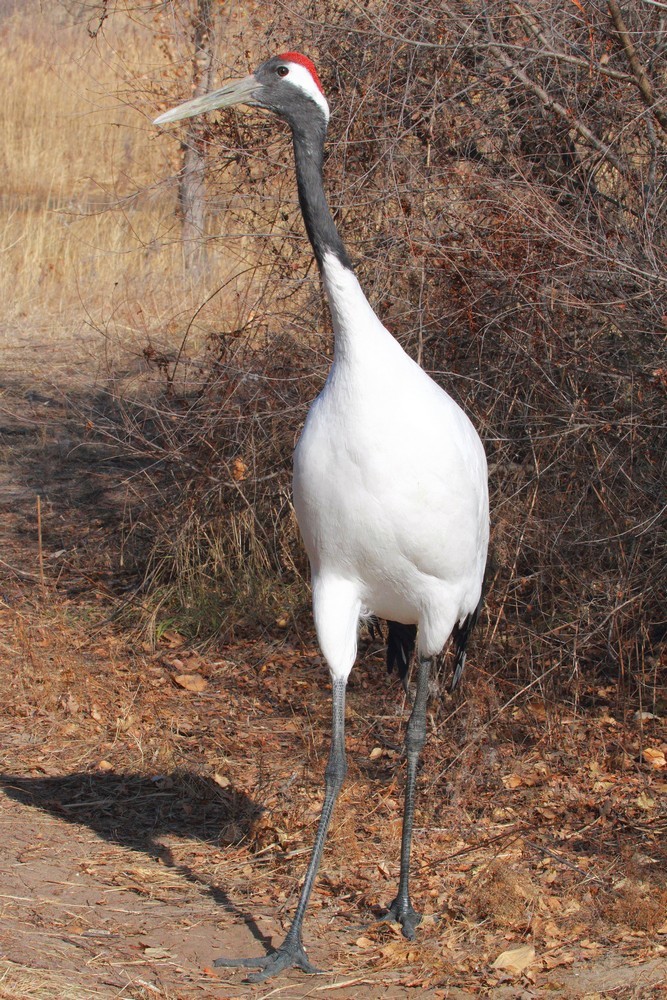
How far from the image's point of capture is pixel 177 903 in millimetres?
3834

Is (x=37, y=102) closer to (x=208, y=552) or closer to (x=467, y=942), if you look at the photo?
(x=208, y=552)

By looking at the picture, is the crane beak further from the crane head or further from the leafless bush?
the leafless bush

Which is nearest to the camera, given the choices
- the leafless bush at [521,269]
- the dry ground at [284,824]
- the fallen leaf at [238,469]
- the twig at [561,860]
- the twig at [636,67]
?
the dry ground at [284,824]

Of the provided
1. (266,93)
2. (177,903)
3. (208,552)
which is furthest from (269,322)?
(177,903)

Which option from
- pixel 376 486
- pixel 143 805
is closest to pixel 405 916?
pixel 143 805

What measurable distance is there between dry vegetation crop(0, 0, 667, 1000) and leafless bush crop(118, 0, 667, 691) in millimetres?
21

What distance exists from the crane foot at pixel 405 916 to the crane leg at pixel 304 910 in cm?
32

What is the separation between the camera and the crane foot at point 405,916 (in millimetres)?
3705

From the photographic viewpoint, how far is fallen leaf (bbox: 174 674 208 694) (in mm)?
5500

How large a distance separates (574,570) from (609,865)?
1.35 metres

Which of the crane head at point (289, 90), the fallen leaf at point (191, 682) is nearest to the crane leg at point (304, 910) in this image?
the crane head at point (289, 90)

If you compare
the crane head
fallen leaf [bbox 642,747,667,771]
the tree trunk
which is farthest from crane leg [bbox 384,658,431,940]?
the tree trunk

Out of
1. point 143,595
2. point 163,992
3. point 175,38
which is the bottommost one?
point 163,992

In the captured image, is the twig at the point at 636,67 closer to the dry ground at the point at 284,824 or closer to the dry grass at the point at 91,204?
the dry grass at the point at 91,204
